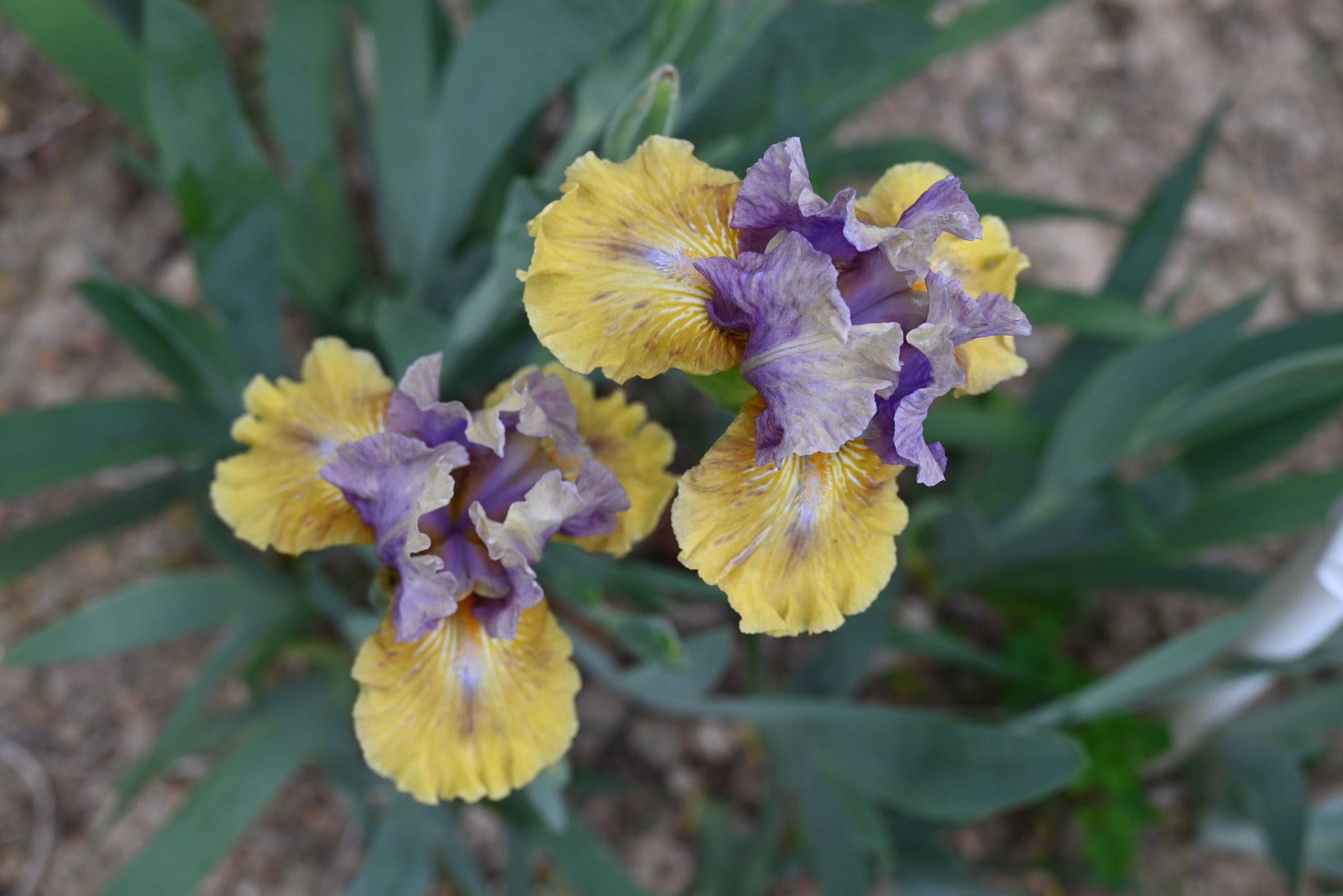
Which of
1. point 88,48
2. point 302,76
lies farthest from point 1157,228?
point 88,48

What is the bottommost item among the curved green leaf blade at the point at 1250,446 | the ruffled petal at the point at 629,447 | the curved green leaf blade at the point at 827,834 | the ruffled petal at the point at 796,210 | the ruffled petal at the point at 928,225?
the curved green leaf blade at the point at 827,834

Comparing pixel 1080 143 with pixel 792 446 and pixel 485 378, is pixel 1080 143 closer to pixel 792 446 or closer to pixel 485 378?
pixel 485 378

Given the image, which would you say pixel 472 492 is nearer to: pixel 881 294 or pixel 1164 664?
pixel 881 294

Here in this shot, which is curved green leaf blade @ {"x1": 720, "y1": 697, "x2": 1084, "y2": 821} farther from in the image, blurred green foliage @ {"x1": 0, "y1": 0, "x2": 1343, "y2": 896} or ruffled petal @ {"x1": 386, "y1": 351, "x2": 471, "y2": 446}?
ruffled petal @ {"x1": 386, "y1": 351, "x2": 471, "y2": 446}

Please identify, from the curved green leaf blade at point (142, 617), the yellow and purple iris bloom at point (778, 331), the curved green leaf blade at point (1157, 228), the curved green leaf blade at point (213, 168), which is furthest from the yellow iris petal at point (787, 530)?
the curved green leaf blade at point (1157, 228)

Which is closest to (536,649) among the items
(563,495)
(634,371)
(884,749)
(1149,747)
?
(563,495)

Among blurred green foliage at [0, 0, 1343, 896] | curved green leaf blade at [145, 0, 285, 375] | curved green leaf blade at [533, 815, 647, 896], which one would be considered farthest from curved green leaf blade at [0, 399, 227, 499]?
curved green leaf blade at [533, 815, 647, 896]

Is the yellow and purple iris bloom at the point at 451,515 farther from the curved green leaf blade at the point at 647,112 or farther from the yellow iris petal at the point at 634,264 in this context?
the curved green leaf blade at the point at 647,112

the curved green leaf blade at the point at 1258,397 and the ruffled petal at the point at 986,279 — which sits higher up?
the ruffled petal at the point at 986,279
